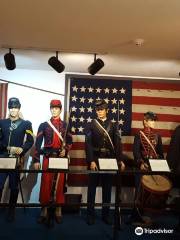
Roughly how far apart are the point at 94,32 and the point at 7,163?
4.71ft

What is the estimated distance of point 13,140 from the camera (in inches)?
150

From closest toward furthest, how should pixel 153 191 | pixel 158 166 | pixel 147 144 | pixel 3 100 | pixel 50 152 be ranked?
pixel 158 166 → pixel 153 191 → pixel 50 152 → pixel 147 144 → pixel 3 100

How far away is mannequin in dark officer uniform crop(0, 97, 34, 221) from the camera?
12.3 ft

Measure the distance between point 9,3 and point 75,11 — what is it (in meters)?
0.51

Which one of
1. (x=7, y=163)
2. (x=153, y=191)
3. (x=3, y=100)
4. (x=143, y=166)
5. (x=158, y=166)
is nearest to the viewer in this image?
(x=7, y=163)

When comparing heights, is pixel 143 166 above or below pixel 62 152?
below

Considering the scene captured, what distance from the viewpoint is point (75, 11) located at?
249 centimetres

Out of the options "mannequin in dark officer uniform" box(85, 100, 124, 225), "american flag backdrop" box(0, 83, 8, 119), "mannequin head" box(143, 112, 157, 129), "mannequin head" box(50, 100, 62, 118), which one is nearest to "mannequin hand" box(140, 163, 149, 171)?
"mannequin in dark officer uniform" box(85, 100, 124, 225)

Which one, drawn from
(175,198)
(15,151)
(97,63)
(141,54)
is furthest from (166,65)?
(15,151)

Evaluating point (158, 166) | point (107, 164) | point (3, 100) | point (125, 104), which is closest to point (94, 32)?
point (107, 164)

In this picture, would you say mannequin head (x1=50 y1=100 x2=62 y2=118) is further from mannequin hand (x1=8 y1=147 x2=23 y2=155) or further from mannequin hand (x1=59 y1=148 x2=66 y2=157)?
mannequin hand (x1=8 y1=147 x2=23 y2=155)

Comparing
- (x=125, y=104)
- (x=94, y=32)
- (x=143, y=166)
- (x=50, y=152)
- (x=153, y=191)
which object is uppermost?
(x=94, y=32)

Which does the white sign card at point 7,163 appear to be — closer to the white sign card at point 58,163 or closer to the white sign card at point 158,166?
the white sign card at point 58,163

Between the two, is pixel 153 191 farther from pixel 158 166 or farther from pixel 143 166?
pixel 158 166
